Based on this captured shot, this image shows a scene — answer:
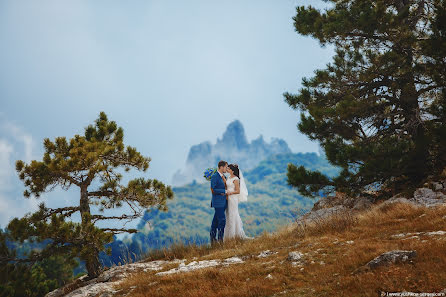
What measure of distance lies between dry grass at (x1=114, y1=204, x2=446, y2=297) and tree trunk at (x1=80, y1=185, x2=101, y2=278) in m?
2.36

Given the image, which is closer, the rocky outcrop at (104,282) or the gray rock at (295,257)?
the gray rock at (295,257)

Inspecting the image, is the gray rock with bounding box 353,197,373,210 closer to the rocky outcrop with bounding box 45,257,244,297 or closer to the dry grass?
the dry grass

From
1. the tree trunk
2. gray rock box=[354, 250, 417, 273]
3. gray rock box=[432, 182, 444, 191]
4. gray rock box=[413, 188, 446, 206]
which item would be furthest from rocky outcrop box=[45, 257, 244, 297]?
gray rock box=[432, 182, 444, 191]

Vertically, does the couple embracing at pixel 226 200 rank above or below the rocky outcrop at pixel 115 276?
above

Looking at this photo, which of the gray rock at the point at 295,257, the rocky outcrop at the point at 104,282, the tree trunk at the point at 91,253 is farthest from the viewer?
the tree trunk at the point at 91,253

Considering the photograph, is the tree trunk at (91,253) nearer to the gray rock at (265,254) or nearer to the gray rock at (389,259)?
the gray rock at (265,254)

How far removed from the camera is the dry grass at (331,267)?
520 cm

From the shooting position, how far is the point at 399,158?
39.8ft

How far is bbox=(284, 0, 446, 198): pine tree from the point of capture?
12195 millimetres

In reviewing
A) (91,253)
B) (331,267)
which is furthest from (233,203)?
(331,267)

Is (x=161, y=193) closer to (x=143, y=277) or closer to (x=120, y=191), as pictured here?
(x=120, y=191)

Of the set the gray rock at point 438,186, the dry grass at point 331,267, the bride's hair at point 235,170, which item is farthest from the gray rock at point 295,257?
the gray rock at point 438,186

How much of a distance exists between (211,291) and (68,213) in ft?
24.1

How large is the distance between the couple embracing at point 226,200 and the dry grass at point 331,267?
3.98 feet
